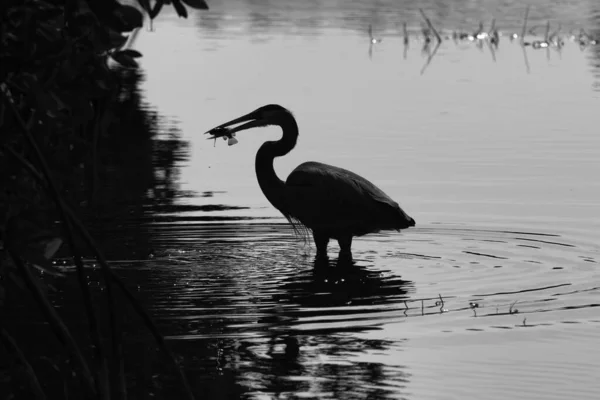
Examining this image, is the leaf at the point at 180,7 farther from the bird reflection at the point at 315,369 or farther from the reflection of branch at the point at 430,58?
the reflection of branch at the point at 430,58

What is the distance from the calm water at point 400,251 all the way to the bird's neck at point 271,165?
32 cm

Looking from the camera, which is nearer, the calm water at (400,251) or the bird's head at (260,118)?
the calm water at (400,251)

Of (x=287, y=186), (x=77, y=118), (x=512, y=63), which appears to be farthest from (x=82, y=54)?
(x=512, y=63)

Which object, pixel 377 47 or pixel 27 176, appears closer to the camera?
pixel 27 176

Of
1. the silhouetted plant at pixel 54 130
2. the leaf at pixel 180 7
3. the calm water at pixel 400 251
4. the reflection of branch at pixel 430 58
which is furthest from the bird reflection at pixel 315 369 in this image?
the reflection of branch at pixel 430 58

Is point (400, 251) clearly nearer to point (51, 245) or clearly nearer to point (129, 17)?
point (51, 245)

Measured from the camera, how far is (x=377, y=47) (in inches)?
1094

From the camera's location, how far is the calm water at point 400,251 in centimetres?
656

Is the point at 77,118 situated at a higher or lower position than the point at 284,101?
higher

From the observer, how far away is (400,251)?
10258mm

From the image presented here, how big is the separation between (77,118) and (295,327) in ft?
9.20

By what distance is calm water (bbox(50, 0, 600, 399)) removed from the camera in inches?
258

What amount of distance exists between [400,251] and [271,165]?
131 centimetres

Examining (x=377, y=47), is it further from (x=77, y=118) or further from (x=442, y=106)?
(x=77, y=118)
